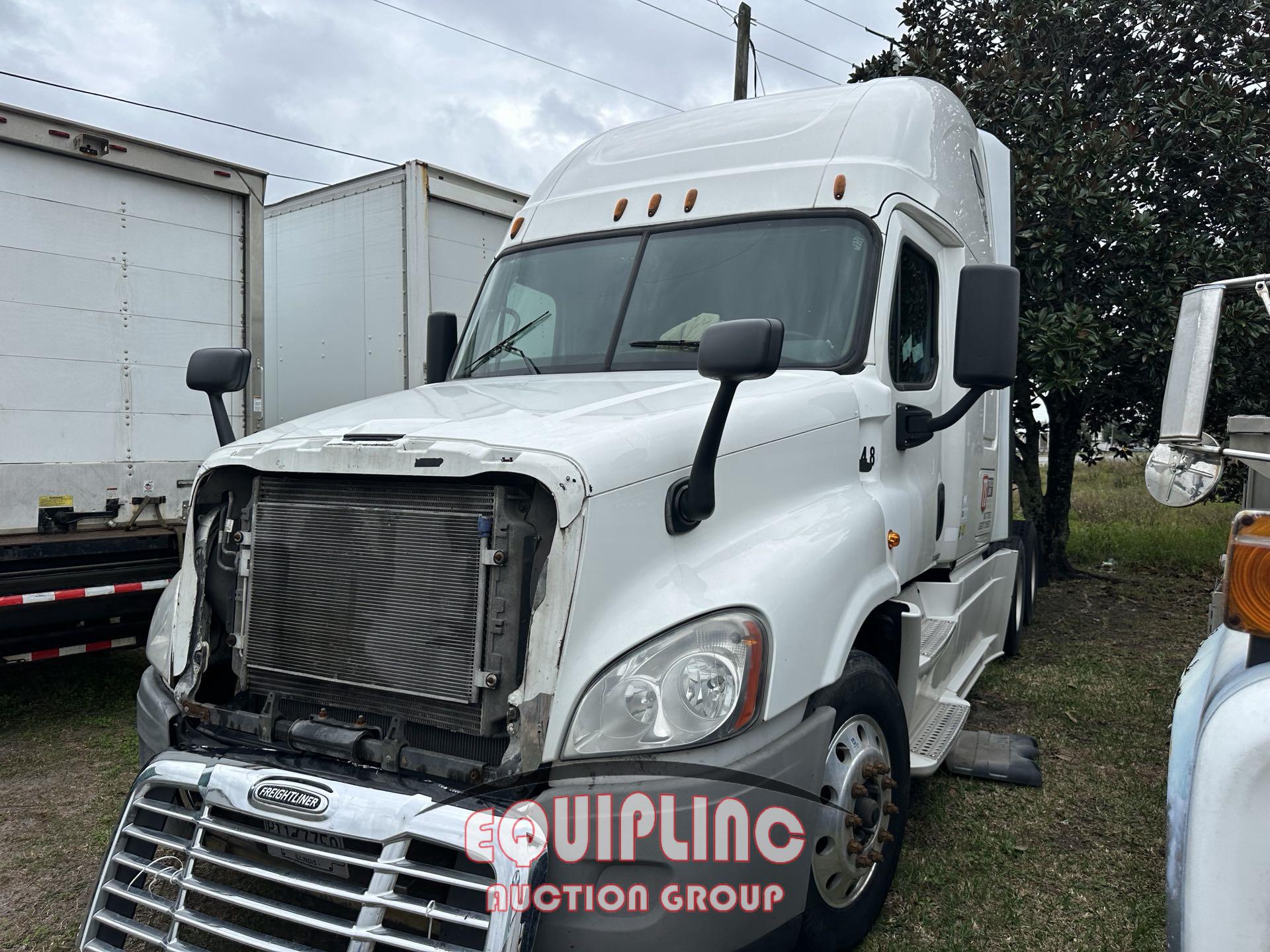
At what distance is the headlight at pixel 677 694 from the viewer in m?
2.49

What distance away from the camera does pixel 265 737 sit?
296 cm

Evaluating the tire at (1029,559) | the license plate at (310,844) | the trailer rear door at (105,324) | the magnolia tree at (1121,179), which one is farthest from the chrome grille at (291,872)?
the magnolia tree at (1121,179)

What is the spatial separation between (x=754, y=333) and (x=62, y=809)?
3.94 metres

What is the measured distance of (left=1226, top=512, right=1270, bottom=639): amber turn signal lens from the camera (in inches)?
77.2

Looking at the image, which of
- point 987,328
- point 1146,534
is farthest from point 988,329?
point 1146,534

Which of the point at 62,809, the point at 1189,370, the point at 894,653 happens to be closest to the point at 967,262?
the point at 894,653

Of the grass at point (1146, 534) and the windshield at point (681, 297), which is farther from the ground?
the windshield at point (681, 297)

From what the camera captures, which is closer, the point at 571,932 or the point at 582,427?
the point at 571,932

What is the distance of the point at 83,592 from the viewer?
5.48 meters

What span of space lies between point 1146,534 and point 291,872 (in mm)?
12661

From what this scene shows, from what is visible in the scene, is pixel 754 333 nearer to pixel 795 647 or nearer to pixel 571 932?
pixel 795 647

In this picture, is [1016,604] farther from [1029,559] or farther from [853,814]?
[853,814]

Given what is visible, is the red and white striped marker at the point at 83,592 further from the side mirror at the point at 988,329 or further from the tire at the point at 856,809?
the side mirror at the point at 988,329

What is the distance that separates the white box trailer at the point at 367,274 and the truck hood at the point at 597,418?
3972 millimetres
